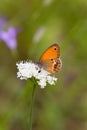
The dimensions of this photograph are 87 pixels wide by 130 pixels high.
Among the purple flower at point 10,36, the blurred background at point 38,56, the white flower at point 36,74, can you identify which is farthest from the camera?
the purple flower at point 10,36

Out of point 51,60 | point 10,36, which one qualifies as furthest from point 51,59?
point 10,36

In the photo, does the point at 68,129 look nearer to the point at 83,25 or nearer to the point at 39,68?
the point at 83,25

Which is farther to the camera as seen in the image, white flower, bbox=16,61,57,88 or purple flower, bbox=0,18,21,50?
purple flower, bbox=0,18,21,50

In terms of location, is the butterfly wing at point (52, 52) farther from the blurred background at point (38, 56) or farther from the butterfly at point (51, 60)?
the blurred background at point (38, 56)

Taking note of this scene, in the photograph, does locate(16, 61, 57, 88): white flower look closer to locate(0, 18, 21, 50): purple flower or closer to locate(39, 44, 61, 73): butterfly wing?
locate(39, 44, 61, 73): butterfly wing

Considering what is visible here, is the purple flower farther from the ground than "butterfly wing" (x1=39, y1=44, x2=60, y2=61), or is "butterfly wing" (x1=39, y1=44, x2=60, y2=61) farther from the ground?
the purple flower

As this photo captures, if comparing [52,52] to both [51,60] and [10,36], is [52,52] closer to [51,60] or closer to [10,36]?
[51,60]

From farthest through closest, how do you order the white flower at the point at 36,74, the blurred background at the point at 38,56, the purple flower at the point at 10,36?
1. the purple flower at the point at 10,36
2. the blurred background at the point at 38,56
3. the white flower at the point at 36,74

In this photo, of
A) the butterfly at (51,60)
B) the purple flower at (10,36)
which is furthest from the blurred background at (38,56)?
the butterfly at (51,60)

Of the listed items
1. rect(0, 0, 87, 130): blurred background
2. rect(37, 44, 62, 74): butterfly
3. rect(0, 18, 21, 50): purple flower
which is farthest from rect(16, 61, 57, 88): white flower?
rect(0, 18, 21, 50): purple flower
